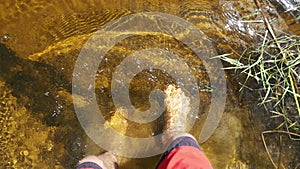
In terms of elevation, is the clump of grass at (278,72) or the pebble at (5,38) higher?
the pebble at (5,38)

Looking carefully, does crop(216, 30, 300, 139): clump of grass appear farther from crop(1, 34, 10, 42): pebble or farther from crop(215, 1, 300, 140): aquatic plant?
crop(1, 34, 10, 42): pebble

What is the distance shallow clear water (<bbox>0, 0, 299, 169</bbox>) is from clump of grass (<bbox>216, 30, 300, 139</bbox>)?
7 centimetres

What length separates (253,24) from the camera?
2398 millimetres

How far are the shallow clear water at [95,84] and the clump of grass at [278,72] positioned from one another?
67mm

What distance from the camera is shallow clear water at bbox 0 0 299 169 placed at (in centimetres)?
238

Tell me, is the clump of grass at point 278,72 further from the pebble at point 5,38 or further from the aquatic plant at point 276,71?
the pebble at point 5,38

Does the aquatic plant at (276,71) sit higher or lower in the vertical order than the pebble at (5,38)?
lower

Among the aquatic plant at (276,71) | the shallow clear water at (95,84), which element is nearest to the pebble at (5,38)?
the shallow clear water at (95,84)

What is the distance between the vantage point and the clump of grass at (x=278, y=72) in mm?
2314

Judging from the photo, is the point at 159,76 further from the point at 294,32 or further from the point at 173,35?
the point at 294,32

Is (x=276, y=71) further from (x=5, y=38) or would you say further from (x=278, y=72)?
(x=5, y=38)

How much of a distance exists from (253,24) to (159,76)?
0.61 meters

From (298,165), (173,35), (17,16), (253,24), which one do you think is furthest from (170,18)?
(298,165)

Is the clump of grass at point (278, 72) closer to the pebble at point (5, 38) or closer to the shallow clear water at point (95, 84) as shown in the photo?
the shallow clear water at point (95, 84)
